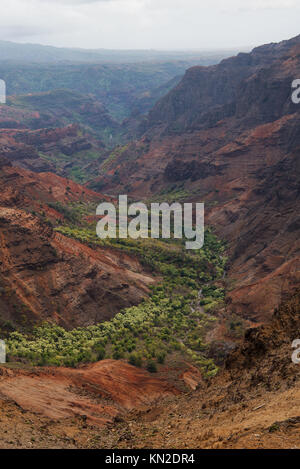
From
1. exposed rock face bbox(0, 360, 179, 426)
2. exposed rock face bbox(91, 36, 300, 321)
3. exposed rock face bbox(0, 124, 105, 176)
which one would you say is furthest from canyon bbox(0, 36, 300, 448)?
exposed rock face bbox(0, 124, 105, 176)

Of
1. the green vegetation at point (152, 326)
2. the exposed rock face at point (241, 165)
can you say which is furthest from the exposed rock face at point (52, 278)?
the exposed rock face at point (241, 165)

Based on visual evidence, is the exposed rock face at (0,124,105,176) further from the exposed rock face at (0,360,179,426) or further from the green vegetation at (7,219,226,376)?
the exposed rock face at (0,360,179,426)

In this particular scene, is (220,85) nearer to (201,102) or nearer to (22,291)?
(201,102)

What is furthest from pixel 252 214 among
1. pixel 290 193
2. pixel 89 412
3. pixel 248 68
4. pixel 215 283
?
pixel 248 68

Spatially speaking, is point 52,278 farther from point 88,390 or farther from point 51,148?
point 51,148

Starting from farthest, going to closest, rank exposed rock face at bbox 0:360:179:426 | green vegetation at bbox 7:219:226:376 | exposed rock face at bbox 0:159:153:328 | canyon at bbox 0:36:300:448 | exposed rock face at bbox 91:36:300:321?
exposed rock face at bbox 91:36:300:321
exposed rock face at bbox 0:159:153:328
green vegetation at bbox 7:219:226:376
exposed rock face at bbox 0:360:179:426
canyon at bbox 0:36:300:448

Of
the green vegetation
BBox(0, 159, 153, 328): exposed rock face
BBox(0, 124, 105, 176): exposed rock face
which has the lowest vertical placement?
the green vegetation

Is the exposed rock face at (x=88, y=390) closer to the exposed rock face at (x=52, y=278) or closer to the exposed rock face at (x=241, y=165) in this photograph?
the exposed rock face at (x=52, y=278)
